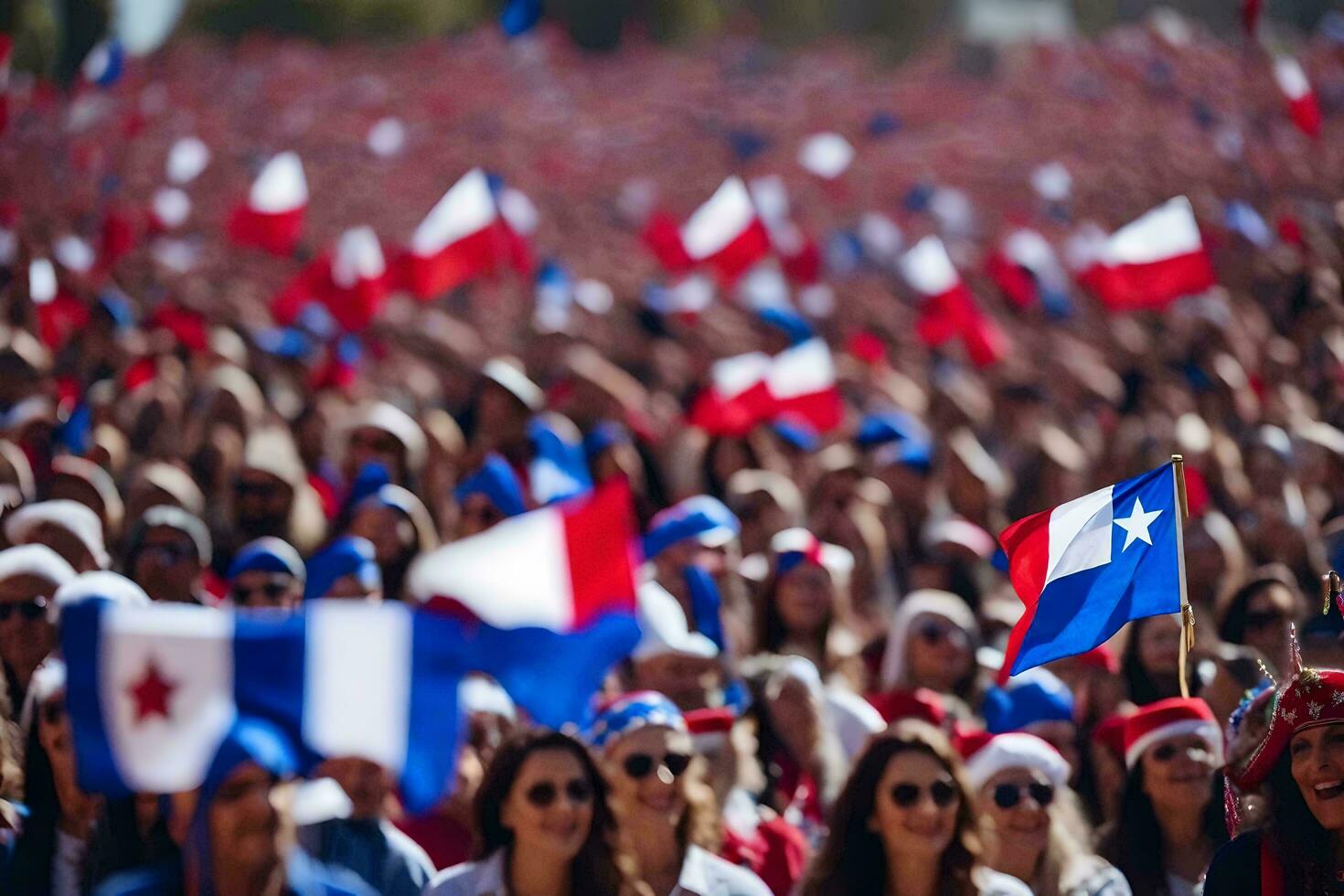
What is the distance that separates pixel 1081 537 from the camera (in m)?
5.58

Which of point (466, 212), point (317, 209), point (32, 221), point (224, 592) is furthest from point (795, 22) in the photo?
point (224, 592)

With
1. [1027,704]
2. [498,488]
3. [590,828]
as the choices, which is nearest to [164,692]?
[590,828]

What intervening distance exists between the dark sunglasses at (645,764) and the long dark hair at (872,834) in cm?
45

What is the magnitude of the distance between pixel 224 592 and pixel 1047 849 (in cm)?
355

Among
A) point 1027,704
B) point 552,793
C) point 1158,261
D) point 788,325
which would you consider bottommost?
point 788,325

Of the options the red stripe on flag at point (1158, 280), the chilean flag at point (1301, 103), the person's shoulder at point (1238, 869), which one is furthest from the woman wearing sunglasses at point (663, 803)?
the chilean flag at point (1301, 103)

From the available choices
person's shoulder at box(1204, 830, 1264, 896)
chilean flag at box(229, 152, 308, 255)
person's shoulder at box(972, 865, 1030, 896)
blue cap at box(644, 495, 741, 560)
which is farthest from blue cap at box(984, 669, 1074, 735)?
chilean flag at box(229, 152, 308, 255)

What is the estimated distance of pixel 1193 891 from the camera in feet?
19.4

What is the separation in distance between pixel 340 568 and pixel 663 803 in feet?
7.02

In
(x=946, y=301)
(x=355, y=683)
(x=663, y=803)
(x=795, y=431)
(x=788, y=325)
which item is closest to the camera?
(x=355, y=683)

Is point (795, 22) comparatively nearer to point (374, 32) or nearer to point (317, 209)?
point (374, 32)

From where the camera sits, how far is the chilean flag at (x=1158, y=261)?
1359 cm

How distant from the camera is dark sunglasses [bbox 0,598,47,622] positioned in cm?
631

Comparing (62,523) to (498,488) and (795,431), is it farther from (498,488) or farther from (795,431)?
(795,431)
